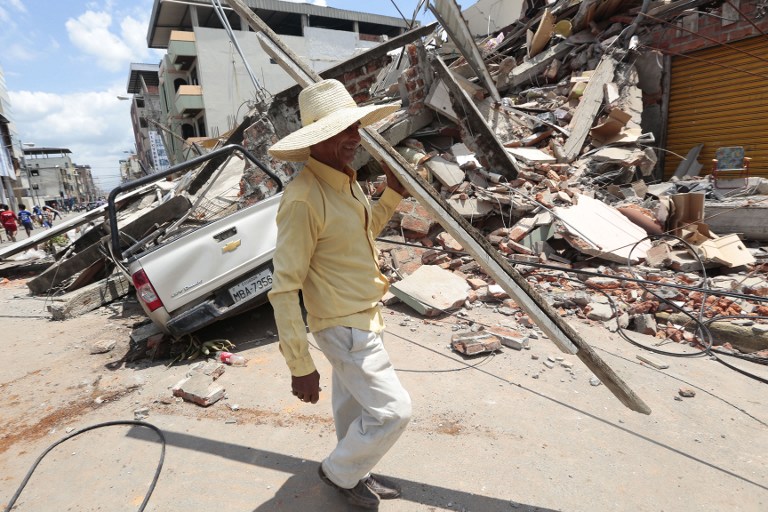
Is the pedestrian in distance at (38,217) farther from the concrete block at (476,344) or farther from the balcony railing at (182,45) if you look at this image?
the concrete block at (476,344)

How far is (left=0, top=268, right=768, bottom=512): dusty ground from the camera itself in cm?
222

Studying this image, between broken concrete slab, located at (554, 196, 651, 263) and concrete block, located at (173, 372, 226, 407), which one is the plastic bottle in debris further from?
broken concrete slab, located at (554, 196, 651, 263)

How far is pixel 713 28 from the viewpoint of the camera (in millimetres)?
7699

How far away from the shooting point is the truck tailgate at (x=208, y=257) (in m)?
3.64

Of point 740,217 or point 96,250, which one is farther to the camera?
point 96,250

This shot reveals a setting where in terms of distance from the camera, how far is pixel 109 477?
97.6 inches

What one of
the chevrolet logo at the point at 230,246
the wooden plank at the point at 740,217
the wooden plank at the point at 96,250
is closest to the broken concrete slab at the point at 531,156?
the wooden plank at the point at 740,217

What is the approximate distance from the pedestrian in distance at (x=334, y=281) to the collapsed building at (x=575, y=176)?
2.01m

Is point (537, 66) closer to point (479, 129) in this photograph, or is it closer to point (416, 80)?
point (479, 129)

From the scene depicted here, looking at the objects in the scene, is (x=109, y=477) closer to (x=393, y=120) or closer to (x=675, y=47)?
(x=393, y=120)

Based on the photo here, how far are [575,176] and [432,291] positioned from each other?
3869mm

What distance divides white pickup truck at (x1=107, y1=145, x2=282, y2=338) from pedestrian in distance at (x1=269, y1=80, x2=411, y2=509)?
7.26 feet

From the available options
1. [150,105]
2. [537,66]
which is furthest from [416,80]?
[150,105]

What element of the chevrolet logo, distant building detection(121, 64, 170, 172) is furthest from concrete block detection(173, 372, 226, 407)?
distant building detection(121, 64, 170, 172)
